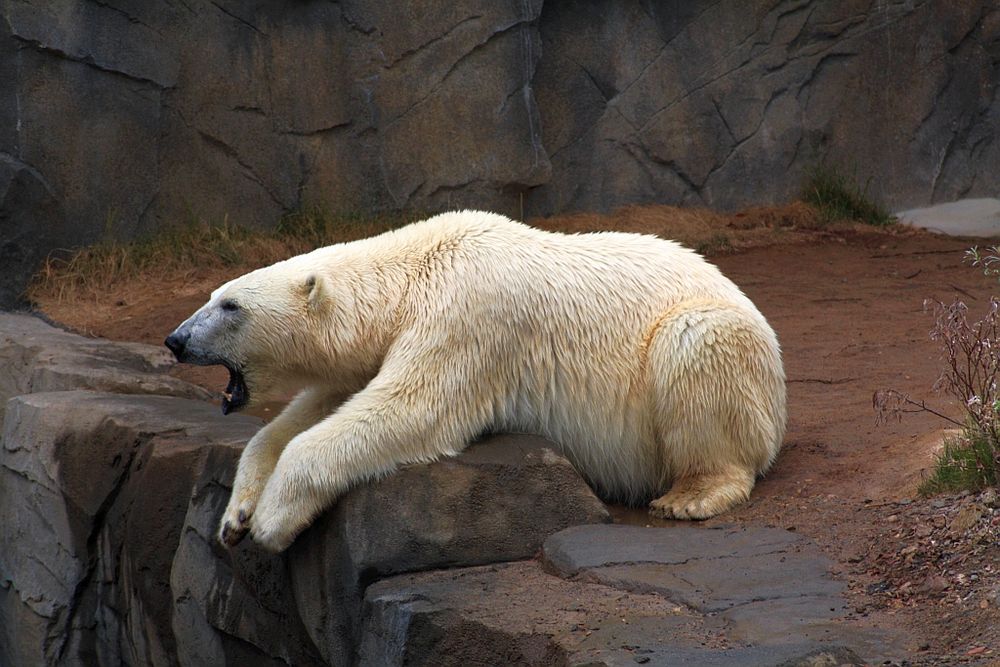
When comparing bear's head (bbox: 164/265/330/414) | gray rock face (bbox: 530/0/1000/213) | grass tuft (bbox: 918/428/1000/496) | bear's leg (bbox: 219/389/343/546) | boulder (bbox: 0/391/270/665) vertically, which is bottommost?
boulder (bbox: 0/391/270/665)

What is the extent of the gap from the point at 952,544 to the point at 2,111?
7332mm

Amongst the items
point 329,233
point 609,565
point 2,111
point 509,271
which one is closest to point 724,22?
point 329,233

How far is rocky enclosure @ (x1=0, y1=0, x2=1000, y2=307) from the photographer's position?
9.24 metres

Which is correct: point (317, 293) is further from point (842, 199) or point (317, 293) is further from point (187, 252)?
point (842, 199)

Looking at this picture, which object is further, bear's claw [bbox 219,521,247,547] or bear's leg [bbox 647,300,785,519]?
bear's leg [bbox 647,300,785,519]

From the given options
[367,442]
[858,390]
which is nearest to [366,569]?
[367,442]

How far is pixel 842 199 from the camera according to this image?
36.6 feet

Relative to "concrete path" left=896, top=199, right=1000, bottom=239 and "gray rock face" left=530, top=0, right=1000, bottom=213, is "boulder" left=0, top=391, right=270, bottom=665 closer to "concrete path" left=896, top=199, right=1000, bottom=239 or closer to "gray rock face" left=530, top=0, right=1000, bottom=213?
"gray rock face" left=530, top=0, right=1000, bottom=213

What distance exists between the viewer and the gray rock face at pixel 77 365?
21.6ft

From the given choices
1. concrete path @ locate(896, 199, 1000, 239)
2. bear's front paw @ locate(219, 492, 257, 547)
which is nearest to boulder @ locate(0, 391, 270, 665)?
bear's front paw @ locate(219, 492, 257, 547)

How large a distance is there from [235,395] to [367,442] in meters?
0.78

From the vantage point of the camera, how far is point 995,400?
4133mm

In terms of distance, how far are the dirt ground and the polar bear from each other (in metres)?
0.27

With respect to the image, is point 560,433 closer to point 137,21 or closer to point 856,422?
point 856,422
